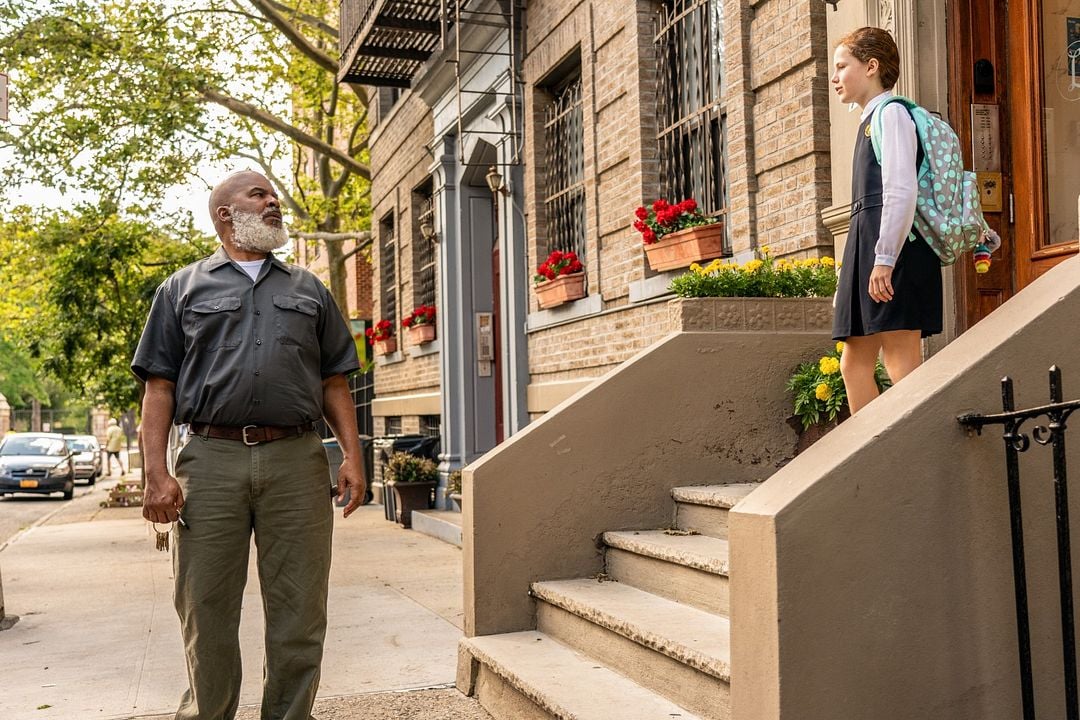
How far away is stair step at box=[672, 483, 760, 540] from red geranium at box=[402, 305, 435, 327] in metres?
8.87

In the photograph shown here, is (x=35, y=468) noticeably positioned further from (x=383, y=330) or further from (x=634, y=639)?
(x=634, y=639)

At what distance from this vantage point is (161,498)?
12.9ft

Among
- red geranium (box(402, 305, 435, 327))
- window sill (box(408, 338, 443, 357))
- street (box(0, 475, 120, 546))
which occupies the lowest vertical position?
street (box(0, 475, 120, 546))

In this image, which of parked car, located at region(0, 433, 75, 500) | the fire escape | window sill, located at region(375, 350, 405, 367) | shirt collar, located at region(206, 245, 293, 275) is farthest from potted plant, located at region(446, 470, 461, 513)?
parked car, located at region(0, 433, 75, 500)

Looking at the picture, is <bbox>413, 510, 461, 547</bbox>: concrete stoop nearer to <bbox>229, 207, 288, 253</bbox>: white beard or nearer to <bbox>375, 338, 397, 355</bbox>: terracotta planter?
<bbox>375, 338, 397, 355</bbox>: terracotta planter

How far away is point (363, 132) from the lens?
80.9 ft

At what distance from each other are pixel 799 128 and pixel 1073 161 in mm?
1649

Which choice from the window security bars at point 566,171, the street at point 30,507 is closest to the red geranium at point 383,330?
the street at point 30,507

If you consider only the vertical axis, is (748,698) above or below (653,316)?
below

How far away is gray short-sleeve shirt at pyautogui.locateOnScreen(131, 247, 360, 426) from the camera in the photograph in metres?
4.09

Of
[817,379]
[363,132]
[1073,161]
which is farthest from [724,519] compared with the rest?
[363,132]

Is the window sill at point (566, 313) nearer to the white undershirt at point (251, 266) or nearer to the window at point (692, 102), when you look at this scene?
the window at point (692, 102)

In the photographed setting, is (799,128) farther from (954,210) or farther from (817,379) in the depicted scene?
(954,210)

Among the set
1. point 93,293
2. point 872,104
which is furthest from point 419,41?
point 872,104
